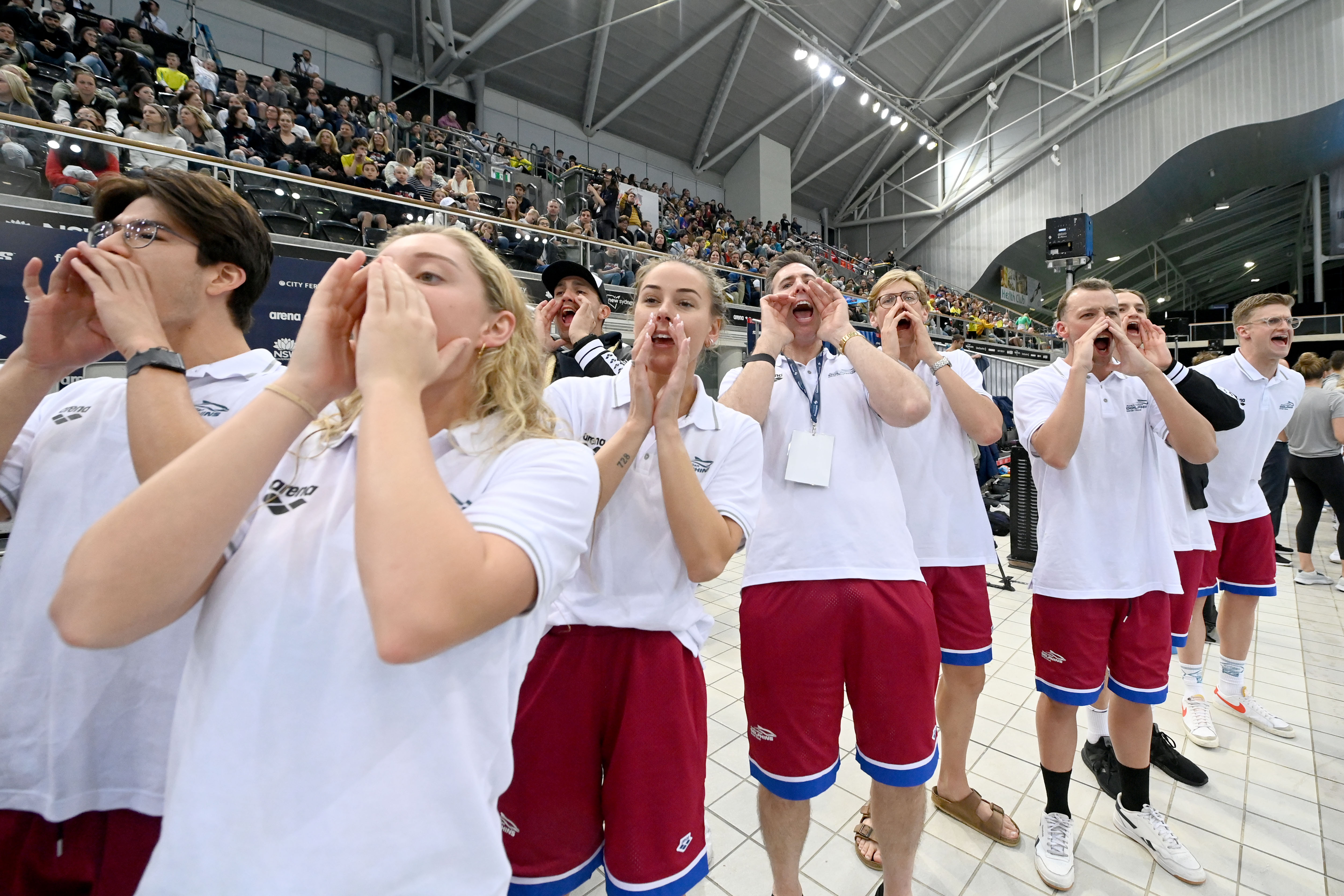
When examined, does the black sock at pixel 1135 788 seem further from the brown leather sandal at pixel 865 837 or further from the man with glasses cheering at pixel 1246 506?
the man with glasses cheering at pixel 1246 506

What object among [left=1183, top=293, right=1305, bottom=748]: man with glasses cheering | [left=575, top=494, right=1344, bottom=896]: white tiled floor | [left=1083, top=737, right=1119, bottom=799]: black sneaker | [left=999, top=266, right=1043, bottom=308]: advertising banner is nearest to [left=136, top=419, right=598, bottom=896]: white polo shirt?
[left=575, top=494, right=1344, bottom=896]: white tiled floor

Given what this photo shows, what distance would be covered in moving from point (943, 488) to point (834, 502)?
768mm

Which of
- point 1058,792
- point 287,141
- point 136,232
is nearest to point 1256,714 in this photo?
point 1058,792

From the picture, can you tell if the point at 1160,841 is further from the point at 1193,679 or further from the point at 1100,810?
the point at 1193,679

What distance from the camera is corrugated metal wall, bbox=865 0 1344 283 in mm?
14172

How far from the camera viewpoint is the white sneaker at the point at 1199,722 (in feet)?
9.59

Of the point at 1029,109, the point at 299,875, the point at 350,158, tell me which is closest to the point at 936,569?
the point at 299,875

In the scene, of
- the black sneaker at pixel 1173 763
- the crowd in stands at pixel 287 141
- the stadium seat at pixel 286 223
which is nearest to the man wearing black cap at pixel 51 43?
the crowd in stands at pixel 287 141

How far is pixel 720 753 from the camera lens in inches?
115

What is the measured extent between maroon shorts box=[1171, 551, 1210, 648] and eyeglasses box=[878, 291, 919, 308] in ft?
6.08

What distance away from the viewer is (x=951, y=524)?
7.65 feet

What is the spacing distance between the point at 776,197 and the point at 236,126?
57.8 ft

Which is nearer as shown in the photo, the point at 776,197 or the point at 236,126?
the point at 236,126

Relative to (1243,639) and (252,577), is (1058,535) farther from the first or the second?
(252,577)
